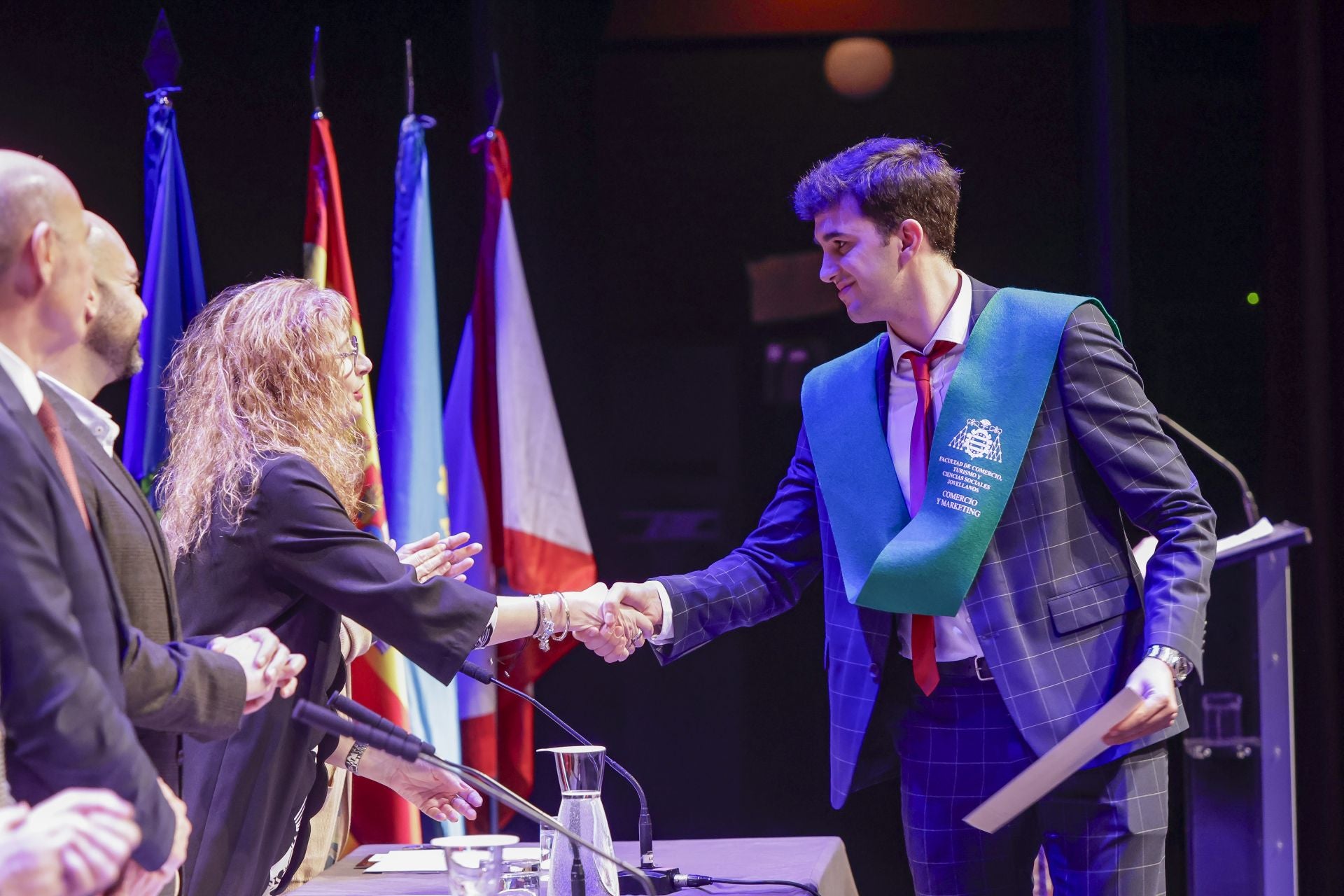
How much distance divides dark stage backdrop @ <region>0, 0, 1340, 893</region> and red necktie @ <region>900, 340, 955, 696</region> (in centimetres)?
174

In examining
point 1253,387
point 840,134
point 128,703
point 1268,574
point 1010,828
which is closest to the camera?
point 128,703

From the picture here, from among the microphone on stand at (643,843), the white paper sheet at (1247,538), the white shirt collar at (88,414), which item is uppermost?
the white shirt collar at (88,414)

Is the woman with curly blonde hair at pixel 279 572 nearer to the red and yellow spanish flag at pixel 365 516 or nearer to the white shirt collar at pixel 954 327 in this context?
the white shirt collar at pixel 954 327

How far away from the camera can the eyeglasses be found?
7.22ft

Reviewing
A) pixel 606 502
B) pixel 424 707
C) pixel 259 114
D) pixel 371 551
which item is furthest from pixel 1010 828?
pixel 259 114

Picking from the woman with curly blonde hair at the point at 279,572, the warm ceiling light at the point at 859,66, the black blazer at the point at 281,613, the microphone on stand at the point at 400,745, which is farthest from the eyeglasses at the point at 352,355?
the warm ceiling light at the point at 859,66

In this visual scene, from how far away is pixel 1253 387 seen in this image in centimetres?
364

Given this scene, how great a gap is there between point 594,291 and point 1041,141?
1.40 m

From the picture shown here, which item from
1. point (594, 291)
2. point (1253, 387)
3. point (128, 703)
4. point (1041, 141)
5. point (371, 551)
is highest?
point (1041, 141)

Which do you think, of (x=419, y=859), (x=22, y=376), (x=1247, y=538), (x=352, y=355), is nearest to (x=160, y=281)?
(x=352, y=355)

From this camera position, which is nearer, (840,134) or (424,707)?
(424,707)

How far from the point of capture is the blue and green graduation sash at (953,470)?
6.31 ft

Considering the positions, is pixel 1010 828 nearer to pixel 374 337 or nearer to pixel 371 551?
pixel 371 551

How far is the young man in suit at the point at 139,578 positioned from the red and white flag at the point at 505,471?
190 centimetres
